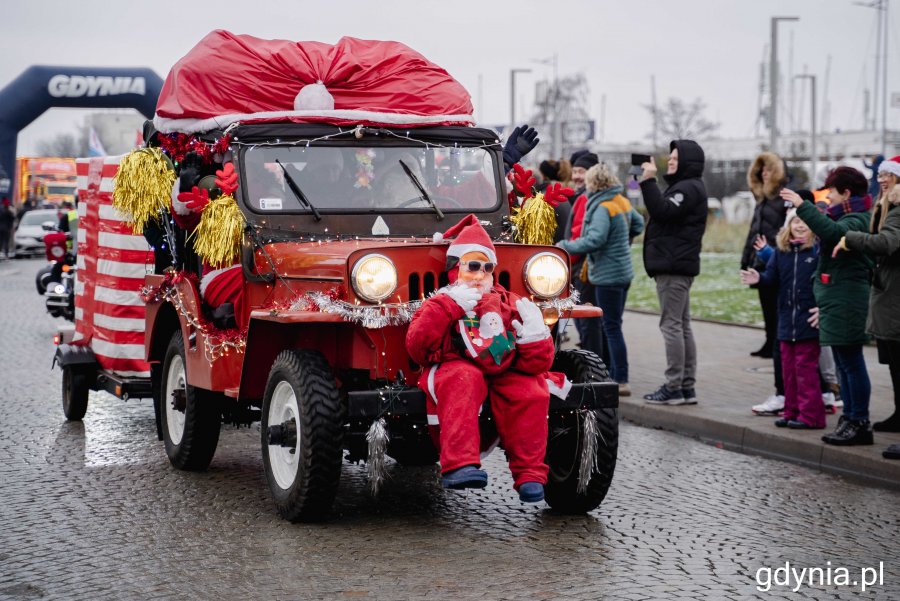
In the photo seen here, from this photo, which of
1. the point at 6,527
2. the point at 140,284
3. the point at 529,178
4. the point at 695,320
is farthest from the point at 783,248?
the point at 695,320

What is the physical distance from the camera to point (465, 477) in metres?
6.03

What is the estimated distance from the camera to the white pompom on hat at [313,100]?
7.88 meters

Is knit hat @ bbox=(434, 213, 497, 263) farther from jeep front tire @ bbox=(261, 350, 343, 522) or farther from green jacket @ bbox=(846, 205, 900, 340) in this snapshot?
green jacket @ bbox=(846, 205, 900, 340)

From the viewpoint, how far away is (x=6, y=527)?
6492 millimetres

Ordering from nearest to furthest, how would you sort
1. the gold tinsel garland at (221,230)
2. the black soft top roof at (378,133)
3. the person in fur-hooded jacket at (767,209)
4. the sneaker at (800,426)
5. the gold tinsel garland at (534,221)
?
the gold tinsel garland at (221,230) → the black soft top roof at (378,133) → the gold tinsel garland at (534,221) → the sneaker at (800,426) → the person in fur-hooded jacket at (767,209)

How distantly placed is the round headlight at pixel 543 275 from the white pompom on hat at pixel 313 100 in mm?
1969

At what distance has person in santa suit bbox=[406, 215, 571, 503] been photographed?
6.09 meters

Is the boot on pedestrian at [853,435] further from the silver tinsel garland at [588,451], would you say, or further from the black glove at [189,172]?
the black glove at [189,172]

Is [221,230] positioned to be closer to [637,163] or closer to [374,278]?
[374,278]

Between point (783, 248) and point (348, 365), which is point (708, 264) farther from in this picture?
point (348, 365)

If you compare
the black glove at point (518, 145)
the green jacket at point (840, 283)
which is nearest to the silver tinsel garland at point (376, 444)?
the black glove at point (518, 145)

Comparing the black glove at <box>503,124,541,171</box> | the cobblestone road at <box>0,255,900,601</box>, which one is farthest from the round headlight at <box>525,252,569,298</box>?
the black glove at <box>503,124,541,171</box>

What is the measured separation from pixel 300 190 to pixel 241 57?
1178 mm

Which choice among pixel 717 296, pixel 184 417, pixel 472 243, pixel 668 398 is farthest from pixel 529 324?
pixel 717 296
